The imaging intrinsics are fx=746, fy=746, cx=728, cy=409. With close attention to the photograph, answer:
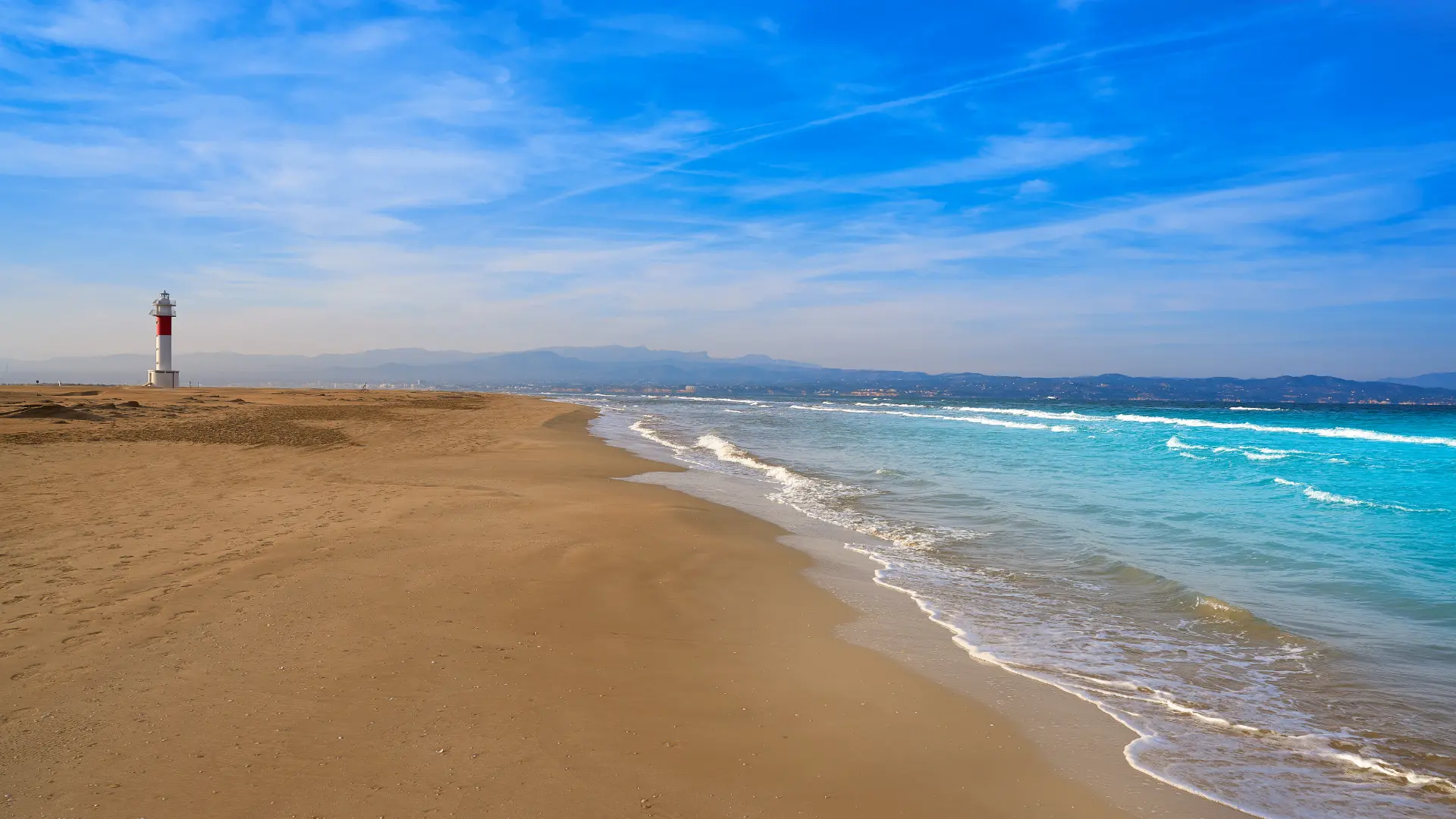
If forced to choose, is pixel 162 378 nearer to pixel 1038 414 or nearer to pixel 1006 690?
pixel 1006 690

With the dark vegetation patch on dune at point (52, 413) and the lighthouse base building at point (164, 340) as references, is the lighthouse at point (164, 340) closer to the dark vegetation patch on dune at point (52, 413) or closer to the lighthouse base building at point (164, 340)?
the lighthouse base building at point (164, 340)

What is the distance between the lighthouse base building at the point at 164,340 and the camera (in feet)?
160

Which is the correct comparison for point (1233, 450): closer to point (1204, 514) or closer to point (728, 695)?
point (1204, 514)

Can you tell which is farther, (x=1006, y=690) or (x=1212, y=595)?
(x=1212, y=595)

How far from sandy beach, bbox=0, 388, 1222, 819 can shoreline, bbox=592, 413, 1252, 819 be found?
0.13 metres

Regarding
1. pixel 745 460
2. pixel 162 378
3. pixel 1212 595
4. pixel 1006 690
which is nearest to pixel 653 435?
pixel 745 460

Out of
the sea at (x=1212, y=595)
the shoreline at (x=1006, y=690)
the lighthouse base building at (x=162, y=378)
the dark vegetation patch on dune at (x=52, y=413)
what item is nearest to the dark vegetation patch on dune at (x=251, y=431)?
the dark vegetation patch on dune at (x=52, y=413)

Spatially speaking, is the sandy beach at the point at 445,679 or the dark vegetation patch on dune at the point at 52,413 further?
the dark vegetation patch on dune at the point at 52,413

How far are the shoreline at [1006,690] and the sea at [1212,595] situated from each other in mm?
127

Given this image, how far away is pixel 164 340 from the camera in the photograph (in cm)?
4975

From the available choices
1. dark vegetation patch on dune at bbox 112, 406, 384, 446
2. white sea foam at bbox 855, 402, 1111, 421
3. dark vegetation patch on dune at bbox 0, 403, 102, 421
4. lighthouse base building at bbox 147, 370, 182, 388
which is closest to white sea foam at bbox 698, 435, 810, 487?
dark vegetation patch on dune at bbox 112, 406, 384, 446

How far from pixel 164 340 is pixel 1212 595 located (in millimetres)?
60167

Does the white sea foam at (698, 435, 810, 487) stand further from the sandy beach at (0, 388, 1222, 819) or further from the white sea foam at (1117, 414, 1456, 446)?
the white sea foam at (1117, 414, 1456, 446)

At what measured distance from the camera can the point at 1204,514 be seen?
13.0m
